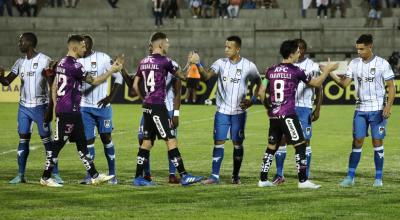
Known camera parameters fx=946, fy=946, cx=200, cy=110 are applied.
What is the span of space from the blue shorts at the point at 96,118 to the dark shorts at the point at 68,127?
0.86 m

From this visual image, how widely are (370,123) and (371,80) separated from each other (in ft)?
2.20

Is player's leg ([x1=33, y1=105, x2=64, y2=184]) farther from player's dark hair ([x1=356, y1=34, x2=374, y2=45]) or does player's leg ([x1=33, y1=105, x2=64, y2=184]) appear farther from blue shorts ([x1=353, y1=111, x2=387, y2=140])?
player's dark hair ([x1=356, y1=34, x2=374, y2=45])

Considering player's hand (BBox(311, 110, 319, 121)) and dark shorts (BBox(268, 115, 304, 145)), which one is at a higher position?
player's hand (BBox(311, 110, 319, 121))

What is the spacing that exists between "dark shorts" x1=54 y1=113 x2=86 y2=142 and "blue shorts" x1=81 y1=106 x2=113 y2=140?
0.86 metres

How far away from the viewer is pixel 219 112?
1496cm

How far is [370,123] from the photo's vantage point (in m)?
14.8

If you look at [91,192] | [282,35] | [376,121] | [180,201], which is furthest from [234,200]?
[282,35]

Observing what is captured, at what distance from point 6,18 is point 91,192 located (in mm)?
34828

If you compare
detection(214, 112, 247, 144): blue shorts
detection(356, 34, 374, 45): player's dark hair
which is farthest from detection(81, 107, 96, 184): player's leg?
detection(356, 34, 374, 45): player's dark hair

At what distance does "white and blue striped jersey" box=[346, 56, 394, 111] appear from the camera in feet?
48.2

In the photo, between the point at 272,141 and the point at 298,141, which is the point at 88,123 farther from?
the point at 298,141

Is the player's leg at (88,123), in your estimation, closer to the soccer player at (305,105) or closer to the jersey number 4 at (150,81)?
the jersey number 4 at (150,81)

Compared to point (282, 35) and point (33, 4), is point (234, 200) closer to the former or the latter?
point (282, 35)

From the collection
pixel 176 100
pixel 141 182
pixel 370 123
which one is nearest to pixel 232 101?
pixel 176 100
